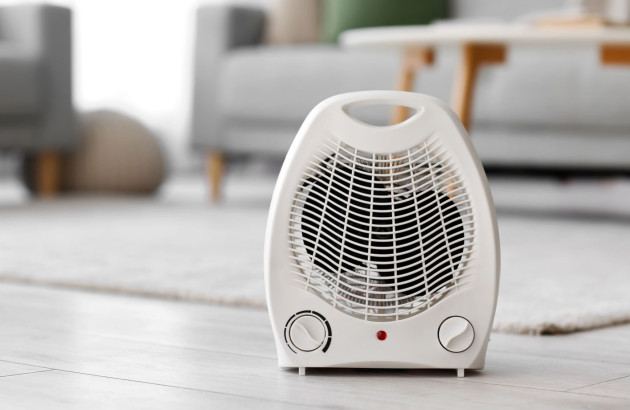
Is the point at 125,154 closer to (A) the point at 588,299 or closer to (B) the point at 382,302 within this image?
(A) the point at 588,299

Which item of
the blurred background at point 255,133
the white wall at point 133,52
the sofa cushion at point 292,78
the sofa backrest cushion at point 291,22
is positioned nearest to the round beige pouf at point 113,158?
the blurred background at point 255,133

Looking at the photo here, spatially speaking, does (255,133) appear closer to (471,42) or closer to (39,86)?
(39,86)

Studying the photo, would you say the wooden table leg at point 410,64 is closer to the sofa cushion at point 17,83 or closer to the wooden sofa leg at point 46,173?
the sofa cushion at point 17,83

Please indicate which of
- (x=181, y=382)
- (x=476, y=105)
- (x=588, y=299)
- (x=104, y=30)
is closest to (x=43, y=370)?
(x=181, y=382)

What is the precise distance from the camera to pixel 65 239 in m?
2.16

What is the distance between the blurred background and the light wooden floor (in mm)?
342

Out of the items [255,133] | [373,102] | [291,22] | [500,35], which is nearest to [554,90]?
[500,35]

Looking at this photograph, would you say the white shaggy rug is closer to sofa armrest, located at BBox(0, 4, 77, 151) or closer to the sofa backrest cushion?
sofa armrest, located at BBox(0, 4, 77, 151)

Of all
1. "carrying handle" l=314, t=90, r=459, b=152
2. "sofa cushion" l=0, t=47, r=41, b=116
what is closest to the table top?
"sofa cushion" l=0, t=47, r=41, b=116

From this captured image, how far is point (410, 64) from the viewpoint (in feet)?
9.03

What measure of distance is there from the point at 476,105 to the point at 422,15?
824 mm

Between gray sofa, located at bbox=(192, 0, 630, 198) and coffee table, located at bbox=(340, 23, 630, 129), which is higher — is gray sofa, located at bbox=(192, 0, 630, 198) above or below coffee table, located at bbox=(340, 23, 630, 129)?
below

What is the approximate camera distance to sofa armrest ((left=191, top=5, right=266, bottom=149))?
348 centimetres

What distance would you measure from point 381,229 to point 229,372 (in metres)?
0.20
